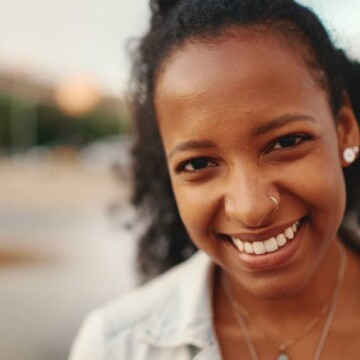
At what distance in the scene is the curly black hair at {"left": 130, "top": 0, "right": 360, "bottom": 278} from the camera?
152cm

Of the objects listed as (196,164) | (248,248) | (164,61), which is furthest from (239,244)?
(164,61)

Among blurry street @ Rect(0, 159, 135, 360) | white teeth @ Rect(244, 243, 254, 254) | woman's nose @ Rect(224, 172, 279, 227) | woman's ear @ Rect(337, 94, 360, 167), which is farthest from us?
blurry street @ Rect(0, 159, 135, 360)

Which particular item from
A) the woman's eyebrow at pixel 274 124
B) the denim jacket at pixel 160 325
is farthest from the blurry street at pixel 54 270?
the woman's eyebrow at pixel 274 124

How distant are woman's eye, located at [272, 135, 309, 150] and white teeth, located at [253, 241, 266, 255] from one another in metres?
0.25

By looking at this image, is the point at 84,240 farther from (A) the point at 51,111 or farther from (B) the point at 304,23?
(A) the point at 51,111

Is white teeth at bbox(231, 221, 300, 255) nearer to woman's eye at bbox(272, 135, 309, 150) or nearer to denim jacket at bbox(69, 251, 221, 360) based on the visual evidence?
woman's eye at bbox(272, 135, 309, 150)

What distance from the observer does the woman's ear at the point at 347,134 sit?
1.68 metres

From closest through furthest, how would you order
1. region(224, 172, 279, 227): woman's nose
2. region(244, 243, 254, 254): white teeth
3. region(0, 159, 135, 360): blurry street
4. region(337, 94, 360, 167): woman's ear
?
region(224, 172, 279, 227): woman's nose < region(244, 243, 254, 254): white teeth < region(337, 94, 360, 167): woman's ear < region(0, 159, 135, 360): blurry street

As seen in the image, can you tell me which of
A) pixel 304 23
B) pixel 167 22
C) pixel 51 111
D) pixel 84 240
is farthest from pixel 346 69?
pixel 51 111

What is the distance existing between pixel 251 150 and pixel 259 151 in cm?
2

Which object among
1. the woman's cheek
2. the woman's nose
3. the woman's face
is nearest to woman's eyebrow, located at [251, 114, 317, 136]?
the woman's face

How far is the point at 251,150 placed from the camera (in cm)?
146

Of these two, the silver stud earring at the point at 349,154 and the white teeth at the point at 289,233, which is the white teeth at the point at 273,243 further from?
the silver stud earring at the point at 349,154

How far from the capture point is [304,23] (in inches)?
61.4
